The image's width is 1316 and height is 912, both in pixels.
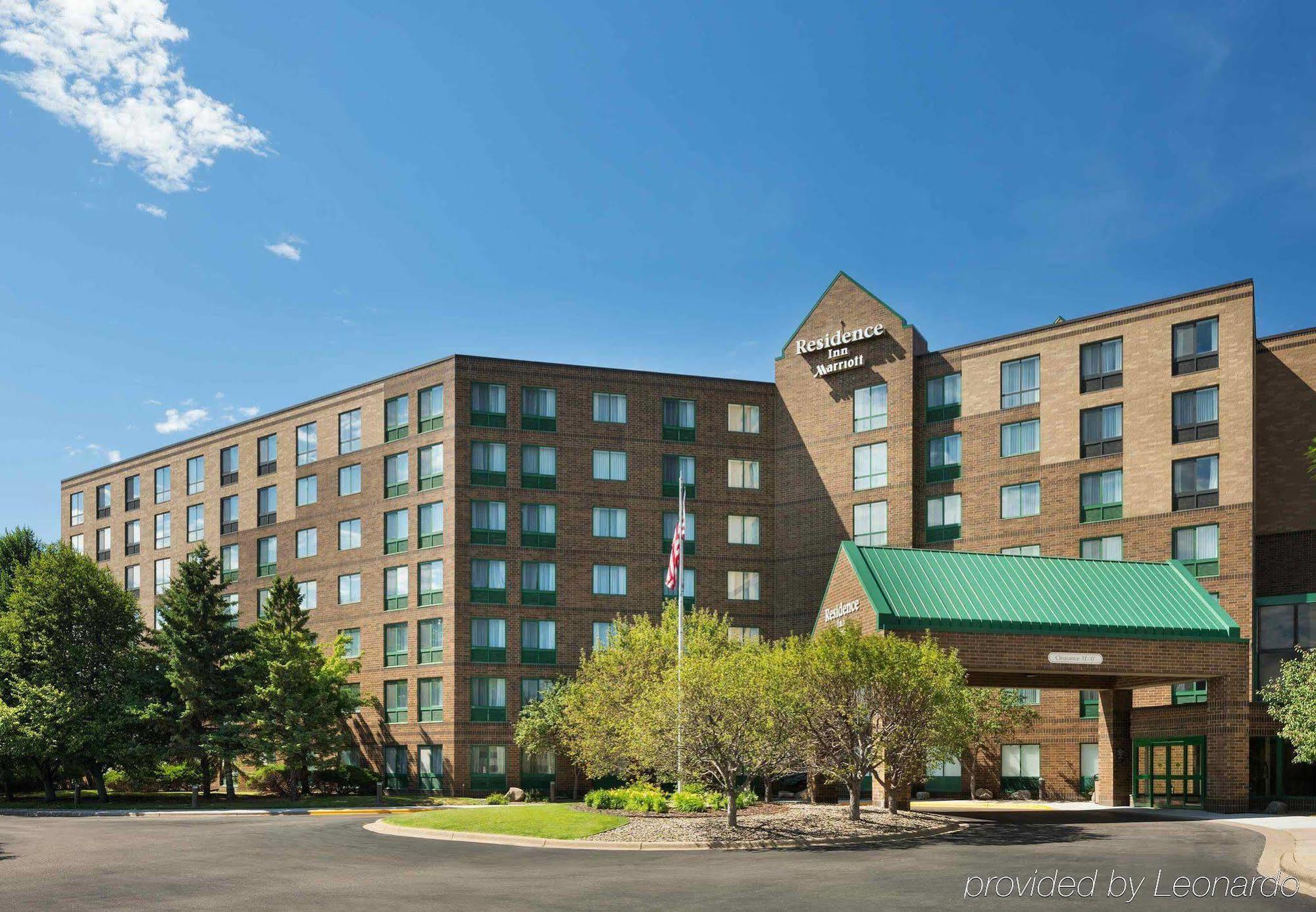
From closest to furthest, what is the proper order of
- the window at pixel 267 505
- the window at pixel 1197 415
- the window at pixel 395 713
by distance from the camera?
the window at pixel 1197 415 → the window at pixel 395 713 → the window at pixel 267 505

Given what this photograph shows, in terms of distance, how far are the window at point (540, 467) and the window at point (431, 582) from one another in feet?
19.0

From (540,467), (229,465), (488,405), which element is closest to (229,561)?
(229,465)

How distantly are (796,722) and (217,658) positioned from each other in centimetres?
3313

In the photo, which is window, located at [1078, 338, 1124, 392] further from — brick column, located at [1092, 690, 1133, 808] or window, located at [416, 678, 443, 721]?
window, located at [416, 678, 443, 721]

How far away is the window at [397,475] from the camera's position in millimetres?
67125

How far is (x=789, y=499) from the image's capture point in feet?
223

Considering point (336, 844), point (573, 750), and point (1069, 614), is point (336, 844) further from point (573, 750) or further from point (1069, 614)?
point (1069, 614)

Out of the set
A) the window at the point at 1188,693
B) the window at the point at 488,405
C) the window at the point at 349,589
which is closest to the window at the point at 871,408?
the window at the point at 488,405

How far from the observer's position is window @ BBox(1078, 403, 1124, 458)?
56.1 m

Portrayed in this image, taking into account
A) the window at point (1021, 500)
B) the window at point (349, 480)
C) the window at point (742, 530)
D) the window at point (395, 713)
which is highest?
the window at point (349, 480)

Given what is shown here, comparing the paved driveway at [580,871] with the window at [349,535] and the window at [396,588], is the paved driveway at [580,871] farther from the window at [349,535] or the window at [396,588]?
the window at [349,535]

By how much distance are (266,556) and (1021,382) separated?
4220cm

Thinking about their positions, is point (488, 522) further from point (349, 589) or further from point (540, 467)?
point (349, 589)

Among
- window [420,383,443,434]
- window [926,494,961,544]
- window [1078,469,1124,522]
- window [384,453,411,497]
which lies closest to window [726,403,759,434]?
window [926,494,961,544]
